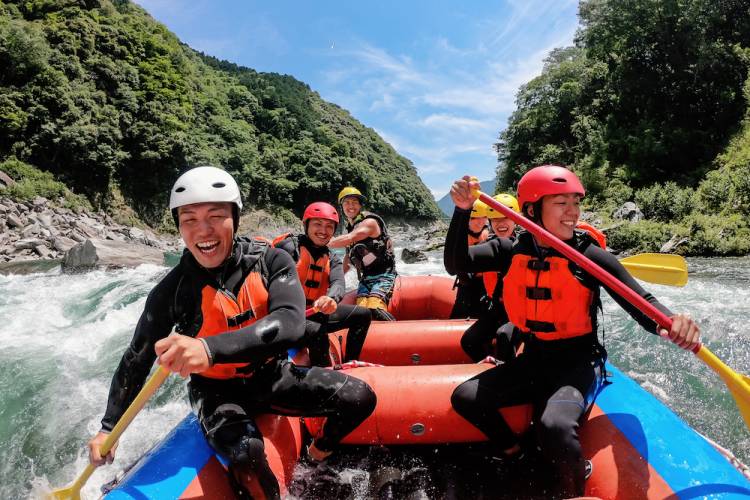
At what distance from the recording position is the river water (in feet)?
11.7

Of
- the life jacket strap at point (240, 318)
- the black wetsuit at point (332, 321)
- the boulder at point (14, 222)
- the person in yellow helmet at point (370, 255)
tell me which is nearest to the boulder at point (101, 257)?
the boulder at point (14, 222)

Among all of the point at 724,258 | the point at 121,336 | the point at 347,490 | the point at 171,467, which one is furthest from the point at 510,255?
the point at 724,258

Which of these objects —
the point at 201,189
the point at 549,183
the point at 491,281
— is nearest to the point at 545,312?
the point at 549,183

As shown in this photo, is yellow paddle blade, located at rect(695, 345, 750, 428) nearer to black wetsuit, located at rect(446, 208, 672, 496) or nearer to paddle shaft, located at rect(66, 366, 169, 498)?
black wetsuit, located at rect(446, 208, 672, 496)

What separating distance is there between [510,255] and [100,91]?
34.6 meters

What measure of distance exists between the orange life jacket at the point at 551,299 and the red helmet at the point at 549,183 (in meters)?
0.34

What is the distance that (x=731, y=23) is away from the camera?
20781 mm

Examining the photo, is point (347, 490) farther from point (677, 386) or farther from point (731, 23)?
point (731, 23)

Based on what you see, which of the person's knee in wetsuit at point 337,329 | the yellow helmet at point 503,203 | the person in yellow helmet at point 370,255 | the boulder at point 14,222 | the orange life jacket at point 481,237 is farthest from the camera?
the boulder at point 14,222

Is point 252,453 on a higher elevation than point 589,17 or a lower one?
lower

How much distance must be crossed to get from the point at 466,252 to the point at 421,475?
1300 mm

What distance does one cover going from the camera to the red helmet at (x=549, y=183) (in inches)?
93.3

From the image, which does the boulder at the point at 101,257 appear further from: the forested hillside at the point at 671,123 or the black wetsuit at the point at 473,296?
the forested hillside at the point at 671,123

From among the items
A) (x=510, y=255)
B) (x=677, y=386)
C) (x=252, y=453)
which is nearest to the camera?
(x=252, y=453)
